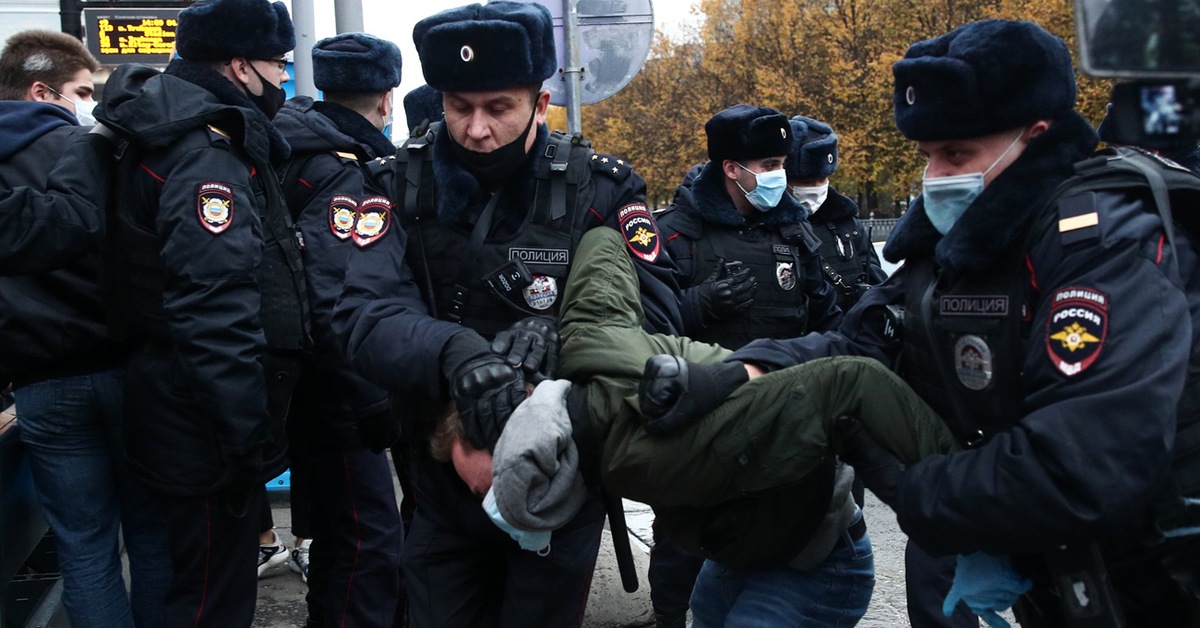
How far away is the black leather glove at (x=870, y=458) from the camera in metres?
2.07

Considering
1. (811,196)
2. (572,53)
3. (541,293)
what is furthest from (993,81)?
(572,53)

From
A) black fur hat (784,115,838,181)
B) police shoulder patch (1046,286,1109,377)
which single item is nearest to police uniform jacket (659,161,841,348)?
black fur hat (784,115,838,181)

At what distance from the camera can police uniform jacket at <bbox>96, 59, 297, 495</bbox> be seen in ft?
10.3

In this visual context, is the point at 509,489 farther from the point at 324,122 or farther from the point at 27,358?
the point at 324,122

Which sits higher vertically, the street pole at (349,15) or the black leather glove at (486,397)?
the street pole at (349,15)

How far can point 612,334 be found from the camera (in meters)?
2.38

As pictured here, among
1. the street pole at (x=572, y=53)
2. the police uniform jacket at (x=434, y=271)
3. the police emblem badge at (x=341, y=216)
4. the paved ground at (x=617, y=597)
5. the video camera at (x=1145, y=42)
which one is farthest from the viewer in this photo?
the street pole at (x=572, y=53)

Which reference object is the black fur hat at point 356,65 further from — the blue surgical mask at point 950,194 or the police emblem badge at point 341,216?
the blue surgical mask at point 950,194

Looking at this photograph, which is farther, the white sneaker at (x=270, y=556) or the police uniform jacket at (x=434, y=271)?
the white sneaker at (x=270, y=556)

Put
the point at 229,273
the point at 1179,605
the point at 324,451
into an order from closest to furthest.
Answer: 1. the point at 1179,605
2. the point at 229,273
3. the point at 324,451

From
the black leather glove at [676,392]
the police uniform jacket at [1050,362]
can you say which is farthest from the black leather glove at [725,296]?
the black leather glove at [676,392]

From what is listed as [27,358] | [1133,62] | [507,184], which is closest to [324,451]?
[27,358]

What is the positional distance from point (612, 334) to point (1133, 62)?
1141 mm

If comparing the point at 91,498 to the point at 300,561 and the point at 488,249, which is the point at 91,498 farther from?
the point at 300,561
